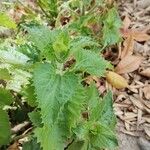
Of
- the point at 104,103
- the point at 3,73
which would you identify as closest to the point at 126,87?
the point at 104,103

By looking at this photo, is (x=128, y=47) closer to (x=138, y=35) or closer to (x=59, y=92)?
(x=138, y=35)

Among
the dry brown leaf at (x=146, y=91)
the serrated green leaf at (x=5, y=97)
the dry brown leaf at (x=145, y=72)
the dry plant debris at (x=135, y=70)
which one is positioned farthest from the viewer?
the dry brown leaf at (x=145, y=72)

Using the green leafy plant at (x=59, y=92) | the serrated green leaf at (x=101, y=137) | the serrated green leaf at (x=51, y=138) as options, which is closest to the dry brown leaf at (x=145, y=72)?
the green leafy plant at (x=59, y=92)

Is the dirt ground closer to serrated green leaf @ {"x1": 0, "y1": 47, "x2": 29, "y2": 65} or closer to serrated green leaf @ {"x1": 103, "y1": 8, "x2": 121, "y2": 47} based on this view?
serrated green leaf @ {"x1": 103, "y1": 8, "x2": 121, "y2": 47}

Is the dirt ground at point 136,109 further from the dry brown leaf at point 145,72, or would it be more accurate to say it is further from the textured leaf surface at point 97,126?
the textured leaf surface at point 97,126

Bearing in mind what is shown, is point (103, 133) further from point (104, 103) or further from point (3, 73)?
point (3, 73)

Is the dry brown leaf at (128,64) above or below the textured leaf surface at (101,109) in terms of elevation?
above
